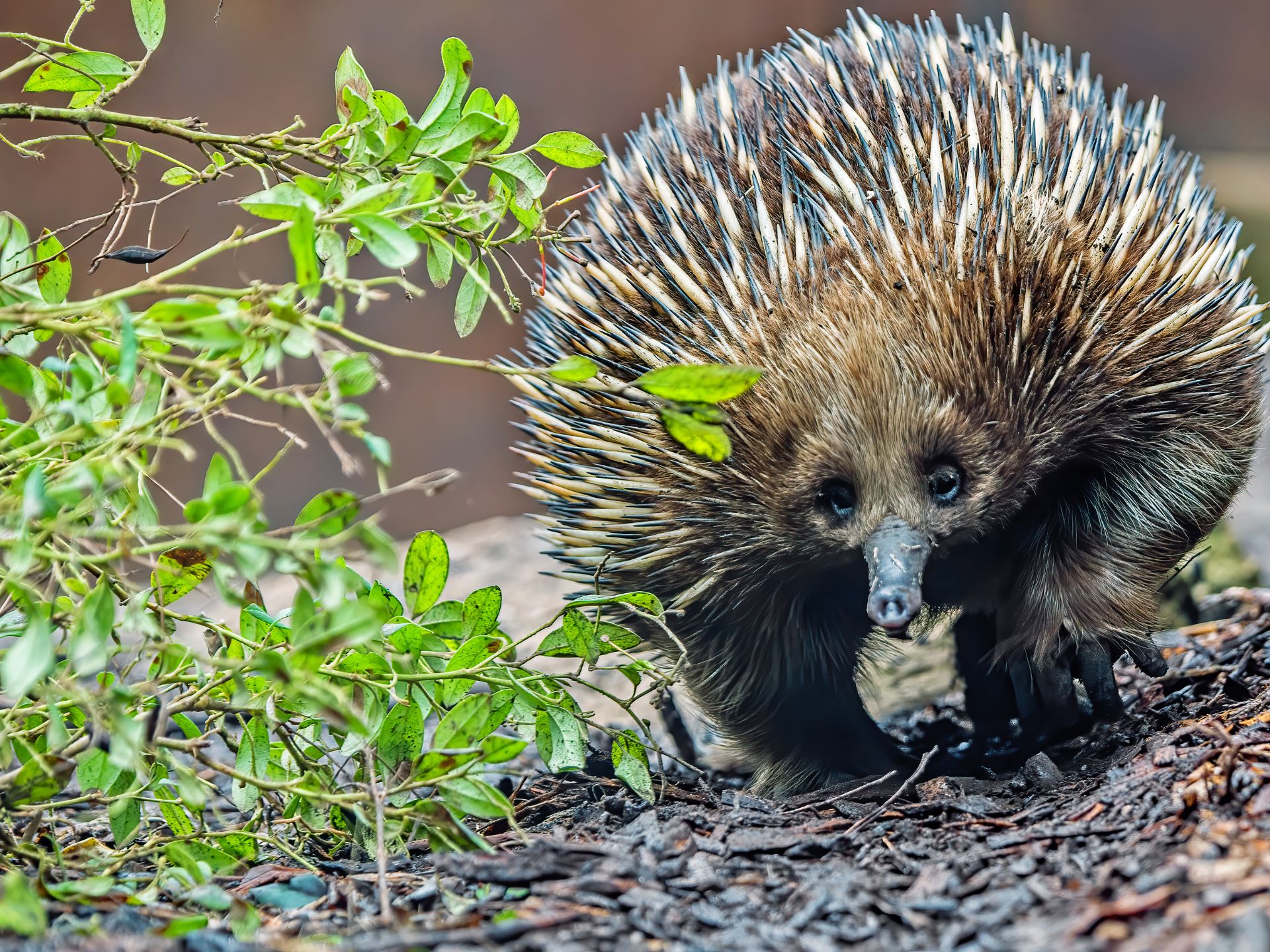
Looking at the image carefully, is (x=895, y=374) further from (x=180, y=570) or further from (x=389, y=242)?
(x=180, y=570)

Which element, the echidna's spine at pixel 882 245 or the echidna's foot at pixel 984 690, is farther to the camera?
the echidna's foot at pixel 984 690

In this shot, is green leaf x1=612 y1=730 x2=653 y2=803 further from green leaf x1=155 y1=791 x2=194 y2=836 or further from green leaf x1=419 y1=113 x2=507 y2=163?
green leaf x1=419 y1=113 x2=507 y2=163

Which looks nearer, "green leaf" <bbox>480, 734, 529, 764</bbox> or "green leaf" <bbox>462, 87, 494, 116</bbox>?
"green leaf" <bbox>480, 734, 529, 764</bbox>

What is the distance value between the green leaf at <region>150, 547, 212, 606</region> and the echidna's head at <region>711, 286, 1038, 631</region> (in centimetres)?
108

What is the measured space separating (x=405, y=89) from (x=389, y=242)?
18.2 ft

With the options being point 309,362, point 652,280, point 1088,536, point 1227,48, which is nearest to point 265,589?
point 309,362

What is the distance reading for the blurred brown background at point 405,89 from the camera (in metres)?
6.84

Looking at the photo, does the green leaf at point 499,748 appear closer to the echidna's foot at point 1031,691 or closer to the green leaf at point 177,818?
the green leaf at point 177,818

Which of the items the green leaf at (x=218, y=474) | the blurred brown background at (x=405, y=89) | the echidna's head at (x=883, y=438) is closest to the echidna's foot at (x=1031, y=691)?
the echidna's head at (x=883, y=438)

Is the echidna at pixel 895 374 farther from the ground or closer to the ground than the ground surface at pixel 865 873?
farther from the ground

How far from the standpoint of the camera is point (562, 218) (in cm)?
528

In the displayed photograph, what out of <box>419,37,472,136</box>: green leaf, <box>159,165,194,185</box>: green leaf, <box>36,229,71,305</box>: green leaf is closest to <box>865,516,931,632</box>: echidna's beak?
<box>419,37,472,136</box>: green leaf

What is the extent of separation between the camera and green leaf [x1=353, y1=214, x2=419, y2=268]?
6.19 ft

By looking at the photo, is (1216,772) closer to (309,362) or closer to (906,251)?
(906,251)
